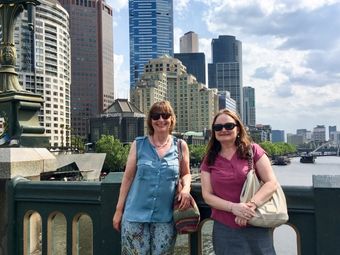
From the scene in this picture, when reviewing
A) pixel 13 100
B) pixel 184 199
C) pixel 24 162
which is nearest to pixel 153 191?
pixel 184 199

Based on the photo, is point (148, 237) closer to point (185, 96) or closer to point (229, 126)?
point (229, 126)

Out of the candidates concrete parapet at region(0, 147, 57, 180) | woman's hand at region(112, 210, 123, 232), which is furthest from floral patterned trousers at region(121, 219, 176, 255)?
concrete parapet at region(0, 147, 57, 180)

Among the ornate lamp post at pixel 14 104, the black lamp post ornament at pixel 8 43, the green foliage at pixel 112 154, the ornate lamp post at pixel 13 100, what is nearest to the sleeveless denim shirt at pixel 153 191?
the ornate lamp post at pixel 14 104

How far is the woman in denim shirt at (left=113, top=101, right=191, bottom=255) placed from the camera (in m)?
4.05

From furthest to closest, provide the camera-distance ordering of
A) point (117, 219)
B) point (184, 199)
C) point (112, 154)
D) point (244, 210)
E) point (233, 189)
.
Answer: point (112, 154), point (117, 219), point (184, 199), point (233, 189), point (244, 210)

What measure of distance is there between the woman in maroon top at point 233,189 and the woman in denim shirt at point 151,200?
0.28 meters

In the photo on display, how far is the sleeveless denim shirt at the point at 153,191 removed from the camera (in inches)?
159

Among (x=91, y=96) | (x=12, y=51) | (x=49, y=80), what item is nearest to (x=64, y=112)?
(x=49, y=80)

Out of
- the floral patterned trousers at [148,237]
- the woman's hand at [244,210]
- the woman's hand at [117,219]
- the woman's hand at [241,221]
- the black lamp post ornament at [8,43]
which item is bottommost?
the floral patterned trousers at [148,237]

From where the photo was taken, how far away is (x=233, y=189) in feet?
12.4

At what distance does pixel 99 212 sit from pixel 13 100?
317cm

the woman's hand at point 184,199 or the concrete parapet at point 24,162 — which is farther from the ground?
the concrete parapet at point 24,162

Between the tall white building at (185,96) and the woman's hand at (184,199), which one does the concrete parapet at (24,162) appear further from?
the tall white building at (185,96)

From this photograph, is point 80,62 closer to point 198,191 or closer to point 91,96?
point 91,96
